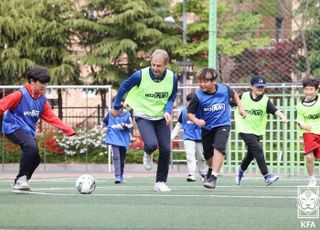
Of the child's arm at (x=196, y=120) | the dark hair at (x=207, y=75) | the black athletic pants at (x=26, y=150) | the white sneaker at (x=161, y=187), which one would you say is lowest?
the white sneaker at (x=161, y=187)

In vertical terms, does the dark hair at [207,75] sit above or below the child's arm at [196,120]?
above

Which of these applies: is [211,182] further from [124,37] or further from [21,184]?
[124,37]

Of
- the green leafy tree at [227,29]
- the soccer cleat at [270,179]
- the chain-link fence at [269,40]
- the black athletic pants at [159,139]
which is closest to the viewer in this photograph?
the black athletic pants at [159,139]

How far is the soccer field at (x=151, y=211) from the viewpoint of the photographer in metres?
8.07

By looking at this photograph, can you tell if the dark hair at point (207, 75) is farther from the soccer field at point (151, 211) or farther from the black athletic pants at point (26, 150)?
the black athletic pants at point (26, 150)

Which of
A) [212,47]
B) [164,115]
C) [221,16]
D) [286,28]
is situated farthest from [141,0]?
[164,115]

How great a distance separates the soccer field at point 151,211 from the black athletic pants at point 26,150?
26.0 inches

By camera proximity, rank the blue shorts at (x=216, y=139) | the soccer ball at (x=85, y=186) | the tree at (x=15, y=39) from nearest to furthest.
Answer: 1. the soccer ball at (x=85, y=186)
2. the blue shorts at (x=216, y=139)
3. the tree at (x=15, y=39)

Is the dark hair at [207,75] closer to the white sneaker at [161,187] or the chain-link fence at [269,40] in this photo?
the white sneaker at [161,187]

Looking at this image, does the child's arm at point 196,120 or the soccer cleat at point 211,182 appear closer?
the child's arm at point 196,120

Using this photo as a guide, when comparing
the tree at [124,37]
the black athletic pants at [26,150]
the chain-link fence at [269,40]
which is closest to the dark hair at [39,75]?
the black athletic pants at [26,150]

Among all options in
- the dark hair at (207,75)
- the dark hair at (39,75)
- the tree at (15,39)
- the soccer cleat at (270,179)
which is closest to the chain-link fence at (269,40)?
the tree at (15,39)

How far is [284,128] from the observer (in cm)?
2067

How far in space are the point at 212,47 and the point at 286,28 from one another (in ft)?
24.1
